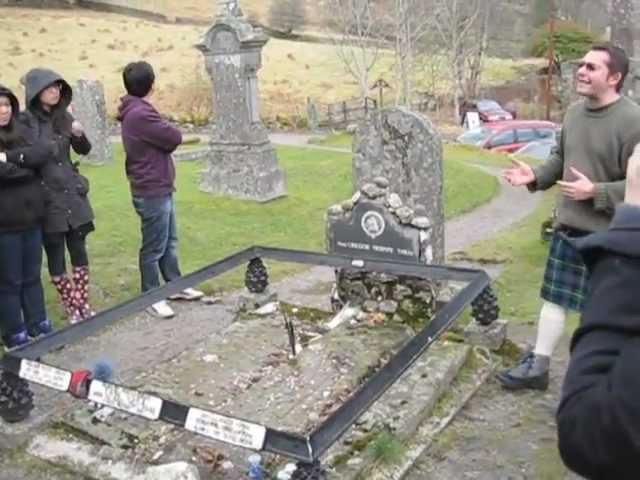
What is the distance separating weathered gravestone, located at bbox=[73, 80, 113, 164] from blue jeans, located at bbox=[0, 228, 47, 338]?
930cm

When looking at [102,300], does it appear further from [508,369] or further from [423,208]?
[508,369]

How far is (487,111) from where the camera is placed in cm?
2973

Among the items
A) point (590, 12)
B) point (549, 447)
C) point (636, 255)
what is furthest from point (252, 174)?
point (590, 12)

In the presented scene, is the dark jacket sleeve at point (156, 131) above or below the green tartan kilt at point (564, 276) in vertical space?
above

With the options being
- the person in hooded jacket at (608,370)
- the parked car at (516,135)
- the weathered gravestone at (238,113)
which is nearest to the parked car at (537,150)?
the parked car at (516,135)

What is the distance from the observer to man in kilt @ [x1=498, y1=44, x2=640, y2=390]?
3955 mm

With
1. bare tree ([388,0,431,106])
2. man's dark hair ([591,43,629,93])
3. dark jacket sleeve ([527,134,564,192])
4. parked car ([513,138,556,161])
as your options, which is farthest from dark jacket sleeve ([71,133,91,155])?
bare tree ([388,0,431,106])

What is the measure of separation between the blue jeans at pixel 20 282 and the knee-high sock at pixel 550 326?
3269mm

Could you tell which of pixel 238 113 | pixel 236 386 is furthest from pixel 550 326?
pixel 238 113

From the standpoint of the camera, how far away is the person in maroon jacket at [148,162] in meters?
6.01

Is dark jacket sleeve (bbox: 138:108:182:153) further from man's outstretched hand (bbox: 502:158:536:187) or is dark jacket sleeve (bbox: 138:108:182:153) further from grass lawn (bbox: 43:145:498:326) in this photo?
man's outstretched hand (bbox: 502:158:536:187)

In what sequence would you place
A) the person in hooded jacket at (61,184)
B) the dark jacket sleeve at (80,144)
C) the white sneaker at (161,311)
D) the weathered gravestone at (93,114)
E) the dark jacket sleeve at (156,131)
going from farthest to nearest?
the weathered gravestone at (93,114), the white sneaker at (161,311), the dark jacket sleeve at (156,131), the dark jacket sleeve at (80,144), the person in hooded jacket at (61,184)

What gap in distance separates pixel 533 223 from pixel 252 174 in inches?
154

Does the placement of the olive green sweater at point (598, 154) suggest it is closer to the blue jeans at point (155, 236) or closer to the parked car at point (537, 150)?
the blue jeans at point (155, 236)
